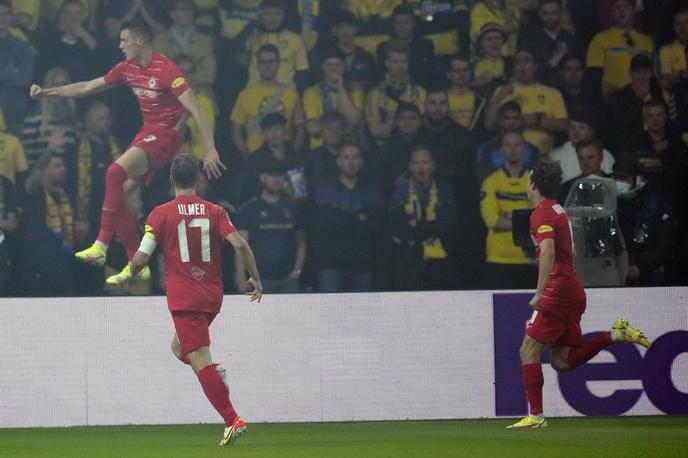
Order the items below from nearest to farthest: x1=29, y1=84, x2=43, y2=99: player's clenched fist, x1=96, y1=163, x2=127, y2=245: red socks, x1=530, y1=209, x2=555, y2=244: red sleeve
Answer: x1=530, y1=209, x2=555, y2=244: red sleeve, x1=96, y1=163, x2=127, y2=245: red socks, x1=29, y1=84, x2=43, y2=99: player's clenched fist

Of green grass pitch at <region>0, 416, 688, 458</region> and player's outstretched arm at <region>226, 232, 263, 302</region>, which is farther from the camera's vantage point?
player's outstretched arm at <region>226, 232, 263, 302</region>

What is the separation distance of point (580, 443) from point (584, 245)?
3748mm

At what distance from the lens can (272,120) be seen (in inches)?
477

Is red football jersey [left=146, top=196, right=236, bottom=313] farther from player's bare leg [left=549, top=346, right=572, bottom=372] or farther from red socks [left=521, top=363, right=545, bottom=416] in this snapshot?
player's bare leg [left=549, top=346, right=572, bottom=372]

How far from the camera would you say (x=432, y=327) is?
10.8 metres

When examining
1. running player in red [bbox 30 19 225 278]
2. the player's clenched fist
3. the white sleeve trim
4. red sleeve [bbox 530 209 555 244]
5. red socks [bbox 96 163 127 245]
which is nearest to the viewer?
the white sleeve trim

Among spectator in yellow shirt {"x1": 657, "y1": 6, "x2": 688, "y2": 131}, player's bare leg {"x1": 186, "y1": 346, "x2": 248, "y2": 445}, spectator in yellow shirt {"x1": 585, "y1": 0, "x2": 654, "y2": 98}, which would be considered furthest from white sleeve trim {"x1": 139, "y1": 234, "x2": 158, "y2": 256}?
spectator in yellow shirt {"x1": 657, "y1": 6, "x2": 688, "y2": 131}

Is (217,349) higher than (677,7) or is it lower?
lower

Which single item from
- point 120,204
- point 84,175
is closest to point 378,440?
point 120,204

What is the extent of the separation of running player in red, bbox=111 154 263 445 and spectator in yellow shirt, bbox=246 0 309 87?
4.10 m

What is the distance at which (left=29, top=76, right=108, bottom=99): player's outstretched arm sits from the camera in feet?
38.8

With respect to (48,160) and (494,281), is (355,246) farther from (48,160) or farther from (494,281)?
(48,160)

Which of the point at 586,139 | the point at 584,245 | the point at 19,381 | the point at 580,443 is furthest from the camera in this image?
the point at 586,139

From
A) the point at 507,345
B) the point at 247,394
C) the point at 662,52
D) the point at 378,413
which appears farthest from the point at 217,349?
the point at 662,52
